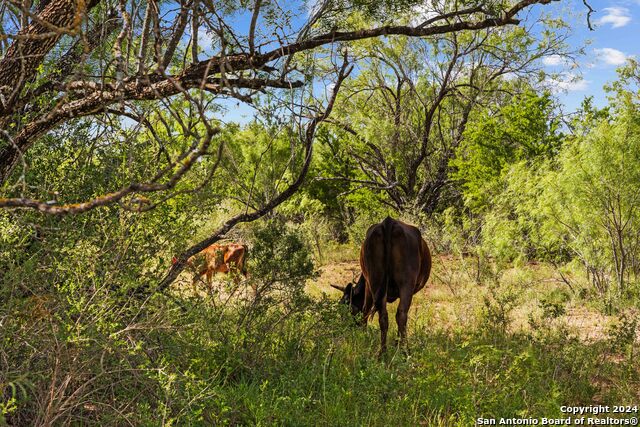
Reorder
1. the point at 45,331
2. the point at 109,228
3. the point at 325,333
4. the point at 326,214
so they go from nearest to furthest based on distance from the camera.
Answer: the point at 45,331, the point at 109,228, the point at 325,333, the point at 326,214

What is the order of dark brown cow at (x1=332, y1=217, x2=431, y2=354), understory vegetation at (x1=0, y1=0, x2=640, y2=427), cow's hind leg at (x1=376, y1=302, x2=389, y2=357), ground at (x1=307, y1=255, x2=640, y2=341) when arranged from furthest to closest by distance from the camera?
ground at (x1=307, y1=255, x2=640, y2=341), dark brown cow at (x1=332, y1=217, x2=431, y2=354), cow's hind leg at (x1=376, y1=302, x2=389, y2=357), understory vegetation at (x1=0, y1=0, x2=640, y2=427)

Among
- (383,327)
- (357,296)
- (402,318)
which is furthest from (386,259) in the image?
(357,296)

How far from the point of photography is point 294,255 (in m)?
5.89

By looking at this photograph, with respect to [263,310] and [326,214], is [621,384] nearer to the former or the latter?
[263,310]

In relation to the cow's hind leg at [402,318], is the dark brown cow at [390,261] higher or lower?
higher

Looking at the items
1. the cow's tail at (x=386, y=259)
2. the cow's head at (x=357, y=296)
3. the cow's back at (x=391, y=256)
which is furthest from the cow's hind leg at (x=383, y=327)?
the cow's head at (x=357, y=296)

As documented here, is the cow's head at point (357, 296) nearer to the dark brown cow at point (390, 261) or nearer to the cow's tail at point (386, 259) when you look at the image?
the dark brown cow at point (390, 261)

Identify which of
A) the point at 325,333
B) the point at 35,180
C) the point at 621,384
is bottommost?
the point at 621,384

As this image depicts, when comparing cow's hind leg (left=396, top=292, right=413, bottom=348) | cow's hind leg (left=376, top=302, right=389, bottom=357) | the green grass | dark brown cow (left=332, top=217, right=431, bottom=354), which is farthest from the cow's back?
the green grass

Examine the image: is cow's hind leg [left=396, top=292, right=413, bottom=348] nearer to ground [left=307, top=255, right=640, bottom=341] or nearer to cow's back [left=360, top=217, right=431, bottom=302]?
cow's back [left=360, top=217, right=431, bottom=302]

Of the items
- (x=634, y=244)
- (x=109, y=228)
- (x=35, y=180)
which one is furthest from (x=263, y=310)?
(x=634, y=244)

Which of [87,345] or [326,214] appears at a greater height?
[326,214]

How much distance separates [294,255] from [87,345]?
289 cm

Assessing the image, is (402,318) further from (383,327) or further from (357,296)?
(357,296)
